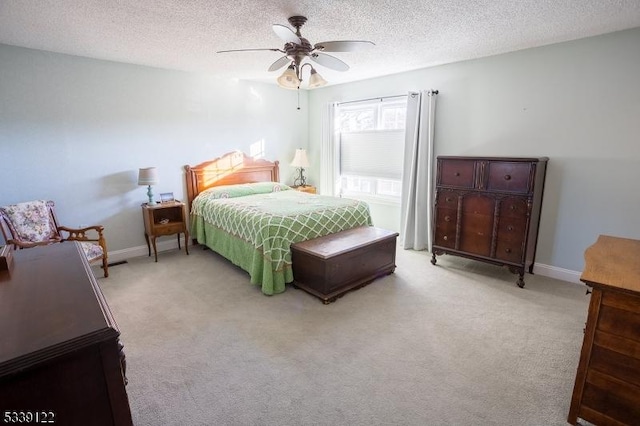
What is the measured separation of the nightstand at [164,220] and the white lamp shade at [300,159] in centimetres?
204

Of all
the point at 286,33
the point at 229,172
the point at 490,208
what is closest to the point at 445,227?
the point at 490,208

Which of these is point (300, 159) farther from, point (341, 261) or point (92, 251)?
point (92, 251)

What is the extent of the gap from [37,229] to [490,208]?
4877mm

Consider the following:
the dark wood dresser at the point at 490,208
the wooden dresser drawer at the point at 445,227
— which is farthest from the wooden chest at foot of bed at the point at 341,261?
the dark wood dresser at the point at 490,208

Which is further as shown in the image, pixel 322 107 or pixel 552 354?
pixel 322 107

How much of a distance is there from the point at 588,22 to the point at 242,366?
3934 mm

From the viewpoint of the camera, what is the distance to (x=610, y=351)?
156 cm

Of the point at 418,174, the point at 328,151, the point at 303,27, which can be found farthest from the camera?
the point at 328,151

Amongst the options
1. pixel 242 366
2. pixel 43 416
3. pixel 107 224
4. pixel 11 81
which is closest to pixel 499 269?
pixel 242 366

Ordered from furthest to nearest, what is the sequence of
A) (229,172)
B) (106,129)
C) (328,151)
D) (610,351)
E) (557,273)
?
(328,151) < (229,172) < (106,129) < (557,273) < (610,351)

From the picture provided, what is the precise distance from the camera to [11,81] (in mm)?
3342

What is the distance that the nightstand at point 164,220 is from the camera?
413cm

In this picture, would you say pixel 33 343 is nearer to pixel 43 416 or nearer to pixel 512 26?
pixel 43 416

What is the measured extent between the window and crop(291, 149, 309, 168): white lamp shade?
61 centimetres
